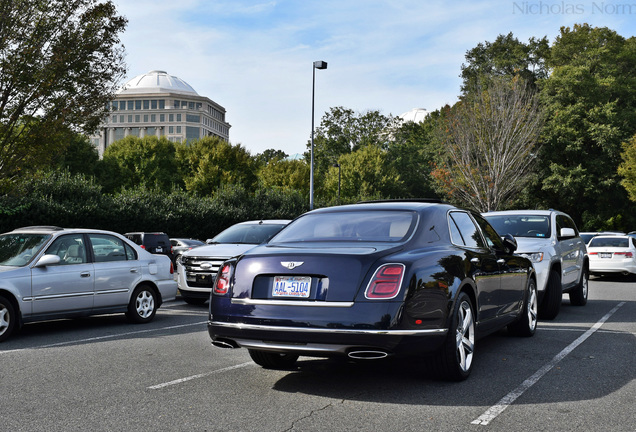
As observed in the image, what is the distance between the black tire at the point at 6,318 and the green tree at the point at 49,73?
7236mm

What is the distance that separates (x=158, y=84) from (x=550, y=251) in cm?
15999

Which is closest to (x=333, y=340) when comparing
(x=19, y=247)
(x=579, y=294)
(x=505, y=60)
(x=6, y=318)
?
(x=6, y=318)

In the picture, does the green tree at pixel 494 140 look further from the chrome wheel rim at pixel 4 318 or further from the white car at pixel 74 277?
the chrome wheel rim at pixel 4 318

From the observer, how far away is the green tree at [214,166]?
64188 mm

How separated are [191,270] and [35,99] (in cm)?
587

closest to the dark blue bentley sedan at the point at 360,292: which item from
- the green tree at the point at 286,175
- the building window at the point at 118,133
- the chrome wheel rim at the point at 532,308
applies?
the chrome wheel rim at the point at 532,308

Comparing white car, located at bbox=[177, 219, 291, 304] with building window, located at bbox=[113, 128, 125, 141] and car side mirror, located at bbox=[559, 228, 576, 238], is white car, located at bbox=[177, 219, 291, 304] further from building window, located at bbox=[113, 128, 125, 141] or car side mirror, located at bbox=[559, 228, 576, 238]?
building window, located at bbox=[113, 128, 125, 141]

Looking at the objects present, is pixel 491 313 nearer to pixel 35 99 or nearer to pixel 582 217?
pixel 35 99

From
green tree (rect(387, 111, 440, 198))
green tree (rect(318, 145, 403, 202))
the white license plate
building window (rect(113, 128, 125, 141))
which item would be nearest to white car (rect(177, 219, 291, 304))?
the white license plate

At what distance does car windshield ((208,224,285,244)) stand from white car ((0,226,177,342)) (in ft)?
8.87

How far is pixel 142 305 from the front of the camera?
35.0 ft

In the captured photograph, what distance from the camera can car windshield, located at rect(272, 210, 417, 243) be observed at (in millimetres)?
6031

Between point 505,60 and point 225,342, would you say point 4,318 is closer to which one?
point 225,342

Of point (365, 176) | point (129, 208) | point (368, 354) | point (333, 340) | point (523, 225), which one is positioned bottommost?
point (368, 354)
